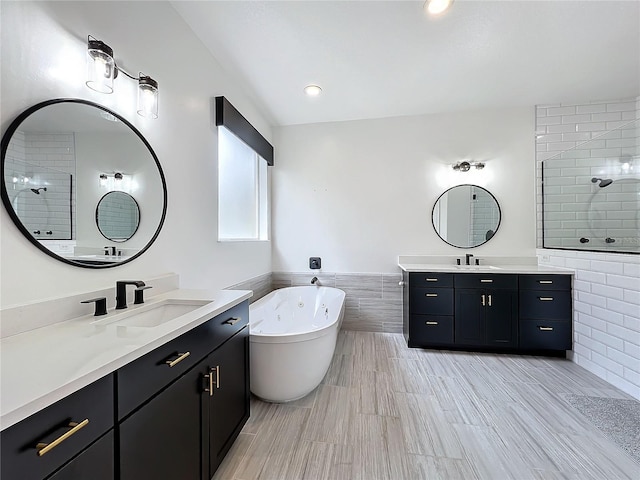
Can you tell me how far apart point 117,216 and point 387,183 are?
2.82 metres

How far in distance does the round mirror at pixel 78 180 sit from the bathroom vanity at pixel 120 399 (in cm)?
36

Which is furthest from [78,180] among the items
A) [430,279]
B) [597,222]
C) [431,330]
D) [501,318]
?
[597,222]

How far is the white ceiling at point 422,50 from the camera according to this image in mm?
1738

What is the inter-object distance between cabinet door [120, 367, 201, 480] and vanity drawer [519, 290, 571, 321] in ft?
9.87

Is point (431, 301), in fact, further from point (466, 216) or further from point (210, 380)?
point (210, 380)

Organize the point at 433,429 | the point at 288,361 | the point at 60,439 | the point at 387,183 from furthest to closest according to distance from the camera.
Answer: the point at 387,183 < the point at 288,361 < the point at 433,429 < the point at 60,439

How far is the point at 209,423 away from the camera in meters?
1.19

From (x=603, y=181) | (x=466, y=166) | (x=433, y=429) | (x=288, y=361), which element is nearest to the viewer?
(x=433, y=429)

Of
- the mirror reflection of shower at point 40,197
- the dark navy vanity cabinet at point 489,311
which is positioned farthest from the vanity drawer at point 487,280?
the mirror reflection of shower at point 40,197

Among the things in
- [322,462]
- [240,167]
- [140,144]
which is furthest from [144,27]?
[322,462]

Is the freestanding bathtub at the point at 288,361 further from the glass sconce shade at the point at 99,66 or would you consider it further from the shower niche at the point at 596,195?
the shower niche at the point at 596,195

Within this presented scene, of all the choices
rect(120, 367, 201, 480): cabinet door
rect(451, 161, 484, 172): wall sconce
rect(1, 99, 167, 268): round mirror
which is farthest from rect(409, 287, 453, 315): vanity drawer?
rect(1, 99, 167, 268): round mirror

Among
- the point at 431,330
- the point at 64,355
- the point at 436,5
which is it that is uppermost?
the point at 436,5

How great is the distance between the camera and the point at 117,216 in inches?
52.5
